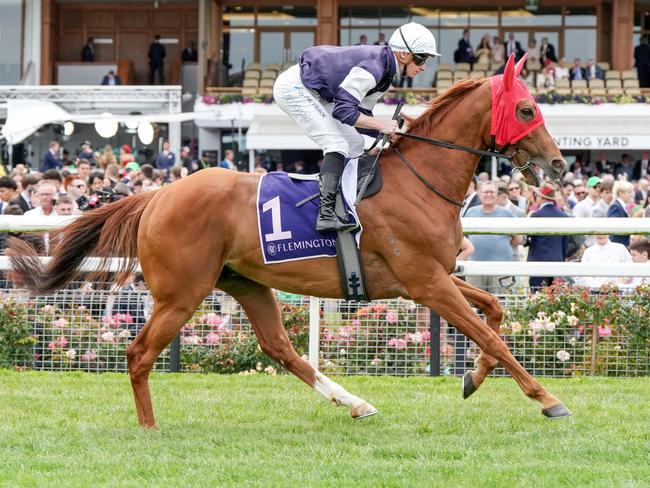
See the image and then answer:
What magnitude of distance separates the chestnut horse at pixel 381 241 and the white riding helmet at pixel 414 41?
0.33 m

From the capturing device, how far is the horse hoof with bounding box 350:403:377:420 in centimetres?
593

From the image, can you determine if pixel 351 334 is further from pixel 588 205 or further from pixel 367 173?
pixel 588 205

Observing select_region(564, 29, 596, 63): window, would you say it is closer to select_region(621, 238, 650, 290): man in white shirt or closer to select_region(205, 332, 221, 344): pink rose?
select_region(621, 238, 650, 290): man in white shirt

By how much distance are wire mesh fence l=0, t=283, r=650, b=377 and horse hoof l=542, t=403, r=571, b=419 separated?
219cm

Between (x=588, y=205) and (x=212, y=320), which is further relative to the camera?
(x=588, y=205)

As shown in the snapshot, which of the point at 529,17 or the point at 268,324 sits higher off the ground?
the point at 529,17

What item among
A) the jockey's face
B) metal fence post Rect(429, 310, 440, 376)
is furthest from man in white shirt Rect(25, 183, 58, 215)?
the jockey's face

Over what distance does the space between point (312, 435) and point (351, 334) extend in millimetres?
2458

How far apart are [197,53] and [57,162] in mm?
14586

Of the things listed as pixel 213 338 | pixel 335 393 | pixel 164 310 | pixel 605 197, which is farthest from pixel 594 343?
pixel 605 197

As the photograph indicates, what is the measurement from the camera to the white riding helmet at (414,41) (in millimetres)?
5691

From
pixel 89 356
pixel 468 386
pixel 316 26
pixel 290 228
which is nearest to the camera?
pixel 290 228

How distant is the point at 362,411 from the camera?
19.5ft

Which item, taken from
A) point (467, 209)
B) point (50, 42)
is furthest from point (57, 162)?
point (50, 42)
